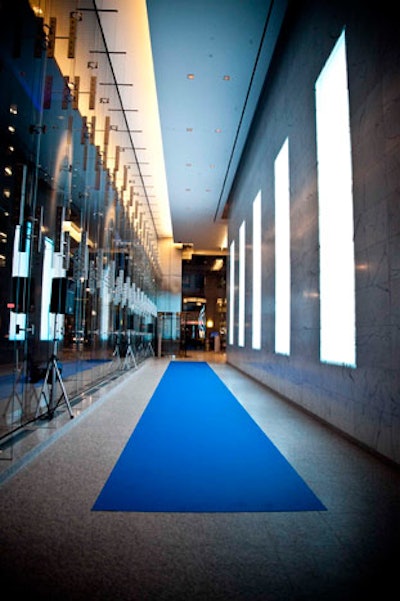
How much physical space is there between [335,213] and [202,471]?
349cm

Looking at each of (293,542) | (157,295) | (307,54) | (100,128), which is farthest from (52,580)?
(157,295)

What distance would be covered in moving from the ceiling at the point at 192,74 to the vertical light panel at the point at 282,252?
1.93 metres

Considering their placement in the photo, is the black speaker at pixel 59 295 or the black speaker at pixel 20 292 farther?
the black speaker at pixel 59 295

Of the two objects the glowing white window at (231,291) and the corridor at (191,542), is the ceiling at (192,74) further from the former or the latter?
the corridor at (191,542)

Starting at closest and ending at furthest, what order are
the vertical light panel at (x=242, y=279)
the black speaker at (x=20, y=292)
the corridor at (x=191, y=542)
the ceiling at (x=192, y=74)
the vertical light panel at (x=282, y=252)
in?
the corridor at (x=191, y=542) < the black speaker at (x=20, y=292) < the ceiling at (x=192, y=74) < the vertical light panel at (x=282, y=252) < the vertical light panel at (x=242, y=279)

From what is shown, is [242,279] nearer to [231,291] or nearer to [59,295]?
[231,291]

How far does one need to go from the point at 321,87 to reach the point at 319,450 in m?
4.69

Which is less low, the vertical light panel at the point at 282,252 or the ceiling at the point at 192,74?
the ceiling at the point at 192,74

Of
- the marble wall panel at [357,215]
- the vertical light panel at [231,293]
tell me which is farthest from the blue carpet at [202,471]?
the vertical light panel at [231,293]

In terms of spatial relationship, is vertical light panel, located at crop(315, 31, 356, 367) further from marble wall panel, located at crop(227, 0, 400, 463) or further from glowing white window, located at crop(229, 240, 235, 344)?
glowing white window, located at crop(229, 240, 235, 344)

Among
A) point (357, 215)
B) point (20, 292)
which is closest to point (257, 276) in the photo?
point (357, 215)

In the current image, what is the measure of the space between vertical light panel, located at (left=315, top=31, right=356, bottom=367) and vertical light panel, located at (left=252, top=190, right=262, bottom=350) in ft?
14.0

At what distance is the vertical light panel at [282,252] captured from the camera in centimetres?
733

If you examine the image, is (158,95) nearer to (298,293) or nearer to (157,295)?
(298,293)
